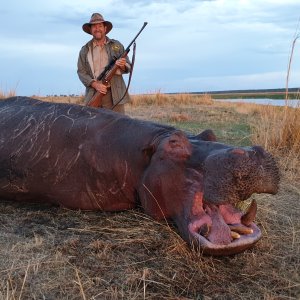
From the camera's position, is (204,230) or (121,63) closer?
(204,230)

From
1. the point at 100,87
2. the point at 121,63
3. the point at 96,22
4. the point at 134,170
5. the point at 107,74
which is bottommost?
the point at 134,170

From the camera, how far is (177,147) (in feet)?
10.0

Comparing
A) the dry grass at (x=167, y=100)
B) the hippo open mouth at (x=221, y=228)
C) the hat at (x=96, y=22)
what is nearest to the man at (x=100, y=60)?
the hat at (x=96, y=22)

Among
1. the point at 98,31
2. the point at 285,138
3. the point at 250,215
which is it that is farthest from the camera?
the point at 98,31

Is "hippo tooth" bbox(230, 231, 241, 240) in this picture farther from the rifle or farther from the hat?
the hat

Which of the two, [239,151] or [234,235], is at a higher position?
[239,151]

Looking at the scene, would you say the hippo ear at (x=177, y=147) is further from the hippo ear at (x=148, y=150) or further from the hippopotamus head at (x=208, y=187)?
the hippo ear at (x=148, y=150)

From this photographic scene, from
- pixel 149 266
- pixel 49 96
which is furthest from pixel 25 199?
pixel 49 96

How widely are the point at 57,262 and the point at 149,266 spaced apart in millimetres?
479

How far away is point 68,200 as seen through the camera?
3627mm

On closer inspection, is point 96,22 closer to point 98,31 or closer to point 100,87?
point 98,31

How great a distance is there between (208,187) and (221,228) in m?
0.22

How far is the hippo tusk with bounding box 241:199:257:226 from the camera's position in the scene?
2854 millimetres

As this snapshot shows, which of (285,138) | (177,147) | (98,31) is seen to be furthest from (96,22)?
(177,147)
